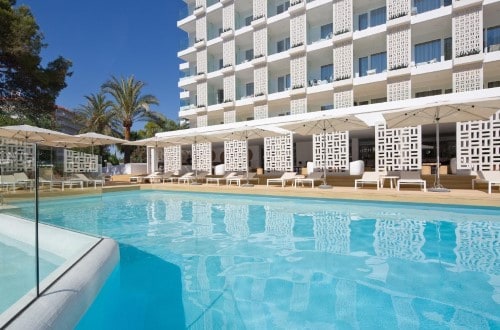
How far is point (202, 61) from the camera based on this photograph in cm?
2609

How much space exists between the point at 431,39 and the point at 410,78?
11.0ft

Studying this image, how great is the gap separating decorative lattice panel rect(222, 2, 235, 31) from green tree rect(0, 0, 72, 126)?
12260mm

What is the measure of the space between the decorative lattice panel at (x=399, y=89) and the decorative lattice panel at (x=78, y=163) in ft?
52.1

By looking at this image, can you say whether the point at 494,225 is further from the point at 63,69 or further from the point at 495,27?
the point at 63,69

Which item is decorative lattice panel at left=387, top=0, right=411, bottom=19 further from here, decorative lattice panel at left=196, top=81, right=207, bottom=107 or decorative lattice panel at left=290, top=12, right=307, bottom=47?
decorative lattice panel at left=196, top=81, right=207, bottom=107

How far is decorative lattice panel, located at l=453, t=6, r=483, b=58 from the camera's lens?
14273 millimetres

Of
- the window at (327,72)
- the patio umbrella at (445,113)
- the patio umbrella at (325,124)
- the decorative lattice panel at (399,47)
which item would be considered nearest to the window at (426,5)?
the decorative lattice panel at (399,47)

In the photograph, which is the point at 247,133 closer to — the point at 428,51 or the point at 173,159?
the point at 173,159

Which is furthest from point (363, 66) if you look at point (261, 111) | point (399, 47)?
point (261, 111)

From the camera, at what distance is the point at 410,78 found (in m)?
15.9

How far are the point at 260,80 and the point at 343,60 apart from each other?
6.37 metres

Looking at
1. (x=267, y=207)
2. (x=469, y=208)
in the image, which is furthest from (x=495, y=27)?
(x=267, y=207)

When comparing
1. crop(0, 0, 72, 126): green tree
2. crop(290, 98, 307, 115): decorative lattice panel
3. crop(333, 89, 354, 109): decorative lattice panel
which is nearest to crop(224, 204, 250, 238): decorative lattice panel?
crop(333, 89, 354, 109): decorative lattice panel

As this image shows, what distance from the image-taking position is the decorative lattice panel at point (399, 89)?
15.9m
